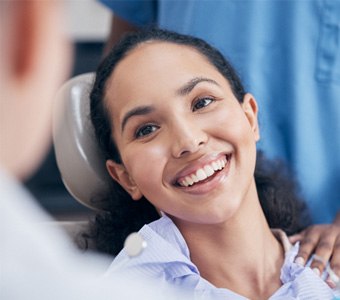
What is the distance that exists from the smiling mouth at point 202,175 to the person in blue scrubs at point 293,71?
445 mm

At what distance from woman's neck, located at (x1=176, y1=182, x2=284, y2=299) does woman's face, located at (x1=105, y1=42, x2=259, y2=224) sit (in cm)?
4

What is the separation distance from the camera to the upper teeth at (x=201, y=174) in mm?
1088

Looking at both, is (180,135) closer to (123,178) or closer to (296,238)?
(123,178)

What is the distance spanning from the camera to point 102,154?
134cm

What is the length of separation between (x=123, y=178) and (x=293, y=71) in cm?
50

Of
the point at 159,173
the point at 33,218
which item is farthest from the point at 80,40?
the point at 33,218

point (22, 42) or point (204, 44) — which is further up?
point (22, 42)

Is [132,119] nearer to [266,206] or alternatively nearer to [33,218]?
[266,206]

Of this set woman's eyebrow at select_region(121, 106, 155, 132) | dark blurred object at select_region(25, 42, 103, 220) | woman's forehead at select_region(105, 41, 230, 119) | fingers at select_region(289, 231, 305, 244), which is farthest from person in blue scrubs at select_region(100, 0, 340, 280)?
dark blurred object at select_region(25, 42, 103, 220)

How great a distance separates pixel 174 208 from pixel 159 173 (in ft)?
0.20

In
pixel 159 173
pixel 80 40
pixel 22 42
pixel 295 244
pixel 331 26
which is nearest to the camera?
pixel 22 42

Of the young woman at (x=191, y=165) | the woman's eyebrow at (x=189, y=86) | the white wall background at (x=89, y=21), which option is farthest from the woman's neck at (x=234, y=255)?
the white wall background at (x=89, y=21)

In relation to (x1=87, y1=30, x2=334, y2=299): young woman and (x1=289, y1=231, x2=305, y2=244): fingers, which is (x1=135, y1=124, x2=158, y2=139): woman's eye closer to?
(x1=87, y1=30, x2=334, y2=299): young woman

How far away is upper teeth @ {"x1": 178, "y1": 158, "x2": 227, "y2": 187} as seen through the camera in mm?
1088
